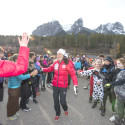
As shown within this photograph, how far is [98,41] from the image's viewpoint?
272ft

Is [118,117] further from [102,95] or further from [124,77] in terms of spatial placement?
[124,77]

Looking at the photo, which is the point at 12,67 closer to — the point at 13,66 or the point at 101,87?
the point at 13,66

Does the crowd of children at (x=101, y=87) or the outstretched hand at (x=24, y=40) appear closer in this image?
Answer: the outstretched hand at (x=24, y=40)

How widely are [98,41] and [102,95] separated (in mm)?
84916

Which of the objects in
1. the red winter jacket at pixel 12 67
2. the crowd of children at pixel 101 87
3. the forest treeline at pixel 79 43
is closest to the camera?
the red winter jacket at pixel 12 67

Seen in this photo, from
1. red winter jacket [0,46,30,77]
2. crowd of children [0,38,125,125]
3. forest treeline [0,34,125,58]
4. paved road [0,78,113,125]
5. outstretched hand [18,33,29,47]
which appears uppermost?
forest treeline [0,34,125,58]

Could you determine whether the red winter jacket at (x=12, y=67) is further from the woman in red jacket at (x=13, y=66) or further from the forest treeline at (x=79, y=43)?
the forest treeline at (x=79, y=43)

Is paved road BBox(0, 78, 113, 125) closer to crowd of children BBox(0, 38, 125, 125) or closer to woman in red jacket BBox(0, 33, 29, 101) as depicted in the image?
crowd of children BBox(0, 38, 125, 125)

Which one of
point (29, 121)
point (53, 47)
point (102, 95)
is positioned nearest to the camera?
point (29, 121)

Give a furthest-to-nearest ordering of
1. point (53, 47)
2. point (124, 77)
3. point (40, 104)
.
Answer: point (53, 47) < point (40, 104) < point (124, 77)

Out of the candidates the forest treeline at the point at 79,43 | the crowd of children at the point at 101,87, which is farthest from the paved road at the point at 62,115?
the forest treeline at the point at 79,43

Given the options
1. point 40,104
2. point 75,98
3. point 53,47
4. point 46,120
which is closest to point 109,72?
point 75,98

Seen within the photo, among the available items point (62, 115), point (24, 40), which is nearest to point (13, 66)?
point (24, 40)

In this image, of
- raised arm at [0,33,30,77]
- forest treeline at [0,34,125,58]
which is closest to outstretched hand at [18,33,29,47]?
raised arm at [0,33,30,77]
